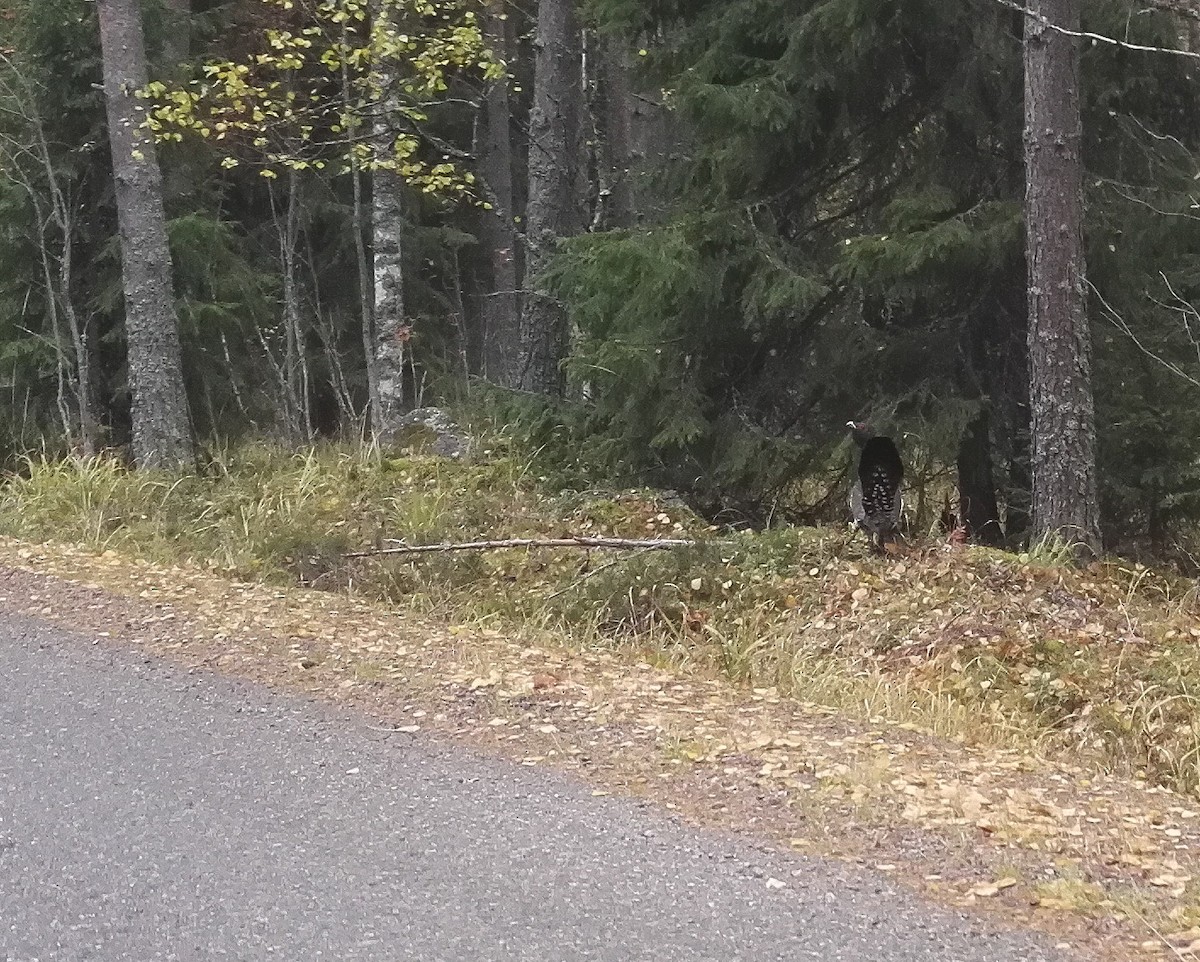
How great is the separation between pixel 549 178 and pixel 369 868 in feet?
34.5

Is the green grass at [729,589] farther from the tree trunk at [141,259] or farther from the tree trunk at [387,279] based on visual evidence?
the tree trunk at [387,279]

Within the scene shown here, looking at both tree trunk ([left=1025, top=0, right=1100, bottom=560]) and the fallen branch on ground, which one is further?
the fallen branch on ground

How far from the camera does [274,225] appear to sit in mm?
17453

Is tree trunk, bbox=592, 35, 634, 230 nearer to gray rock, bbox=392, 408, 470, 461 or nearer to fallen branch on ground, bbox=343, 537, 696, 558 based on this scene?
gray rock, bbox=392, 408, 470, 461

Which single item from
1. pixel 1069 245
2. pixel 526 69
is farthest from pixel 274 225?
pixel 1069 245

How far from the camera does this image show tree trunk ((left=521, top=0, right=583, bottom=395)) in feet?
43.4

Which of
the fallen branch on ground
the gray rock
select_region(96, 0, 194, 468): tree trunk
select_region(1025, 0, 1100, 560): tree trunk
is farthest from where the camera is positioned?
the gray rock

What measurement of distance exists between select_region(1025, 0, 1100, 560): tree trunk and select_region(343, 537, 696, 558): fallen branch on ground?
104 inches

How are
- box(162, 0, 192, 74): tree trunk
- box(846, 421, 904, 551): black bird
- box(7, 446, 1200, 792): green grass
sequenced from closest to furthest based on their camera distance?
box(7, 446, 1200, 792): green grass → box(846, 421, 904, 551): black bird → box(162, 0, 192, 74): tree trunk

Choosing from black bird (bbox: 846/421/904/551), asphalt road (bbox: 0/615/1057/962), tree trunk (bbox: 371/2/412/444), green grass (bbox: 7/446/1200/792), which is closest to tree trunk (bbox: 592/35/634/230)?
tree trunk (bbox: 371/2/412/444)

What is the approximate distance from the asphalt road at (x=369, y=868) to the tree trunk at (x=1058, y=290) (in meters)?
5.26

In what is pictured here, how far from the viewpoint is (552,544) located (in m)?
8.90

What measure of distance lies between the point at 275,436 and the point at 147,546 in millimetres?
3979

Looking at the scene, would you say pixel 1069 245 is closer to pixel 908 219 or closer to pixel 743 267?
pixel 908 219
